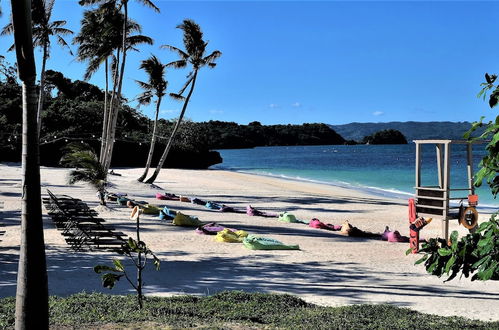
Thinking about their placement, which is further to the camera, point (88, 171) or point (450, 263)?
point (88, 171)

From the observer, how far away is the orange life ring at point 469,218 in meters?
12.1

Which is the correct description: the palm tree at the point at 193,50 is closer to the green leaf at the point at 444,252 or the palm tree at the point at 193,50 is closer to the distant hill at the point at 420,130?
the green leaf at the point at 444,252

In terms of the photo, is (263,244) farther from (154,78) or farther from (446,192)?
(154,78)

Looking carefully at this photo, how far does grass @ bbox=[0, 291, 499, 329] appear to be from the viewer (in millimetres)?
5324

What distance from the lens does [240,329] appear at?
5125mm

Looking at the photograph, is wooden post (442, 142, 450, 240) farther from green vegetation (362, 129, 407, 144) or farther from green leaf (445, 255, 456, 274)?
green vegetation (362, 129, 407, 144)

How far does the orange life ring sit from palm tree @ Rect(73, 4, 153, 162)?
50.5ft

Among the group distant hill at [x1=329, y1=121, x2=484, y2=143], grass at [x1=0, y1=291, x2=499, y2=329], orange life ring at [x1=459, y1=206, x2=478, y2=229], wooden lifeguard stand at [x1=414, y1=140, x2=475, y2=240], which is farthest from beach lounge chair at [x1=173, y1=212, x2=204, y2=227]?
distant hill at [x1=329, y1=121, x2=484, y2=143]

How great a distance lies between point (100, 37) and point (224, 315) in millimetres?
19976

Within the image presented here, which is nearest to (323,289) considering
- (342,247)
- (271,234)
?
(342,247)

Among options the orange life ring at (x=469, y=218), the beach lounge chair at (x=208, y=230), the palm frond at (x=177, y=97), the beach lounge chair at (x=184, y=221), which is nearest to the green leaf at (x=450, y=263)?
the orange life ring at (x=469, y=218)

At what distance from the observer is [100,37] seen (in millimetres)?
23734

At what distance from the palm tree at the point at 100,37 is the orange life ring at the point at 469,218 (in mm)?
15404

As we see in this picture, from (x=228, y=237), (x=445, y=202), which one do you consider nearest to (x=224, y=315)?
(x=228, y=237)
